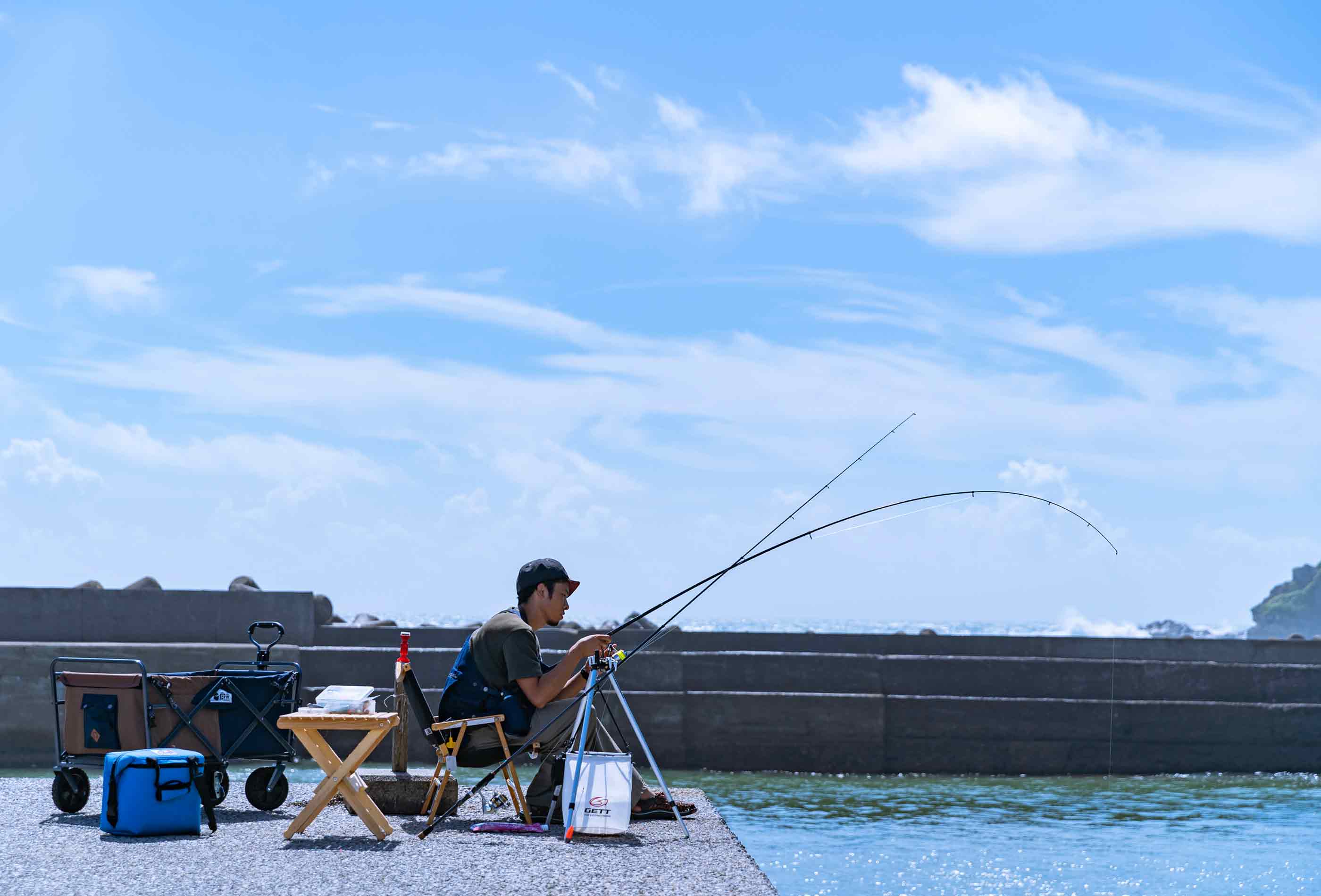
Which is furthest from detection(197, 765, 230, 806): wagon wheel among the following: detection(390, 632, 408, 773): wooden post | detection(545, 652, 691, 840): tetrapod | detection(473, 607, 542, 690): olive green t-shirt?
detection(545, 652, 691, 840): tetrapod

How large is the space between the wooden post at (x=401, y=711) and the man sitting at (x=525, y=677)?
0.25 metres

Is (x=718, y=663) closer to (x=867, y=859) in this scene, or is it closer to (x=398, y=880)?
(x=867, y=859)

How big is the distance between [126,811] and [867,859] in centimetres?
490

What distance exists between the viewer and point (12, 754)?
13352 millimetres

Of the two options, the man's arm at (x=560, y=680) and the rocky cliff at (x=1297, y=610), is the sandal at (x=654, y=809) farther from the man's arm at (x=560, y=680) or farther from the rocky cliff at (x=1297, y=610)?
the rocky cliff at (x=1297, y=610)

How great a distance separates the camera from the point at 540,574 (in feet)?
21.7

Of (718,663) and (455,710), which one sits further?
(718,663)

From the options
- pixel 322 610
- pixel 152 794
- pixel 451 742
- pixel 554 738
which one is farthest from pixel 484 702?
pixel 322 610

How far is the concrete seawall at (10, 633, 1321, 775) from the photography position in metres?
13.7

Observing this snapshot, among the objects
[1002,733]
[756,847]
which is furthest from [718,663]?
[756,847]

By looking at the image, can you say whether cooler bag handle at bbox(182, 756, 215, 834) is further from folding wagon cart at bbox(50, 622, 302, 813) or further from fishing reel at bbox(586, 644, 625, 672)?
fishing reel at bbox(586, 644, 625, 672)

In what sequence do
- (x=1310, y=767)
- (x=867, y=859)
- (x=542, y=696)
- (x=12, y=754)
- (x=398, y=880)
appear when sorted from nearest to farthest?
(x=398, y=880)
(x=542, y=696)
(x=867, y=859)
(x=12, y=754)
(x=1310, y=767)

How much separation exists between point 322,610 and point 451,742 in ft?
32.7

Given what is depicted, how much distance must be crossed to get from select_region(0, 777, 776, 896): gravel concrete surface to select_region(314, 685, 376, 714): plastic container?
603mm
